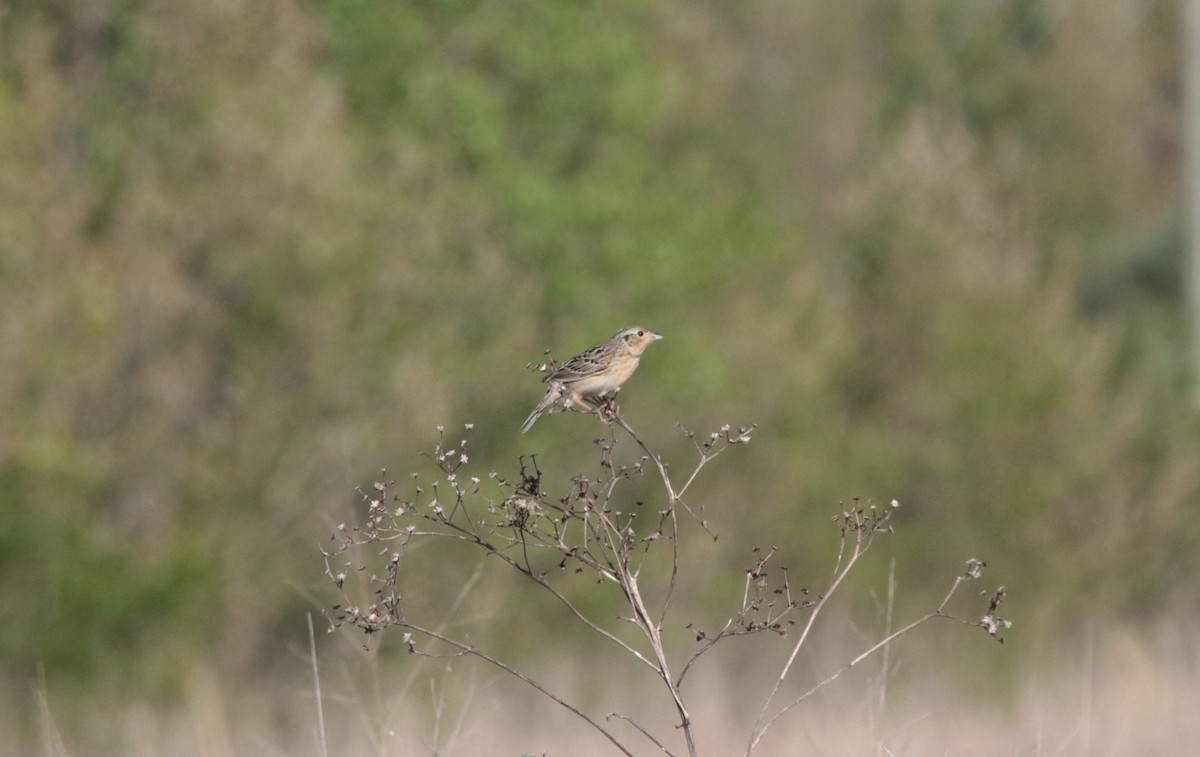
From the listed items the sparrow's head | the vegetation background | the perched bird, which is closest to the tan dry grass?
the vegetation background

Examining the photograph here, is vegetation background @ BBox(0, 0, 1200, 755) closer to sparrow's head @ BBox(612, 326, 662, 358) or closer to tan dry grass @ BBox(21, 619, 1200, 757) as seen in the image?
tan dry grass @ BBox(21, 619, 1200, 757)

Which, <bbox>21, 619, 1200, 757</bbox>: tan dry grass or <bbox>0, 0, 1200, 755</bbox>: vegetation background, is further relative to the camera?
<bbox>0, 0, 1200, 755</bbox>: vegetation background

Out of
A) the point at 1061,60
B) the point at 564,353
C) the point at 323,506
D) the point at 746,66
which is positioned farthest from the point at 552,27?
the point at 1061,60

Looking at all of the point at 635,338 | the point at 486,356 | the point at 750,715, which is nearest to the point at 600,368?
the point at 635,338

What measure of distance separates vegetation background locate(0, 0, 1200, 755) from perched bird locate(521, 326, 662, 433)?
1668mm

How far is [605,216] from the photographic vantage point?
24422mm

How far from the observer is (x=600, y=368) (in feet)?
24.6

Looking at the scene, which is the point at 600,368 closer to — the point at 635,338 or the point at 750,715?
the point at 635,338

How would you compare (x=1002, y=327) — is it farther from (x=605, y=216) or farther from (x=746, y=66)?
(x=746, y=66)

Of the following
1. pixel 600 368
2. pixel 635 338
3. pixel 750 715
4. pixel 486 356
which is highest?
pixel 486 356

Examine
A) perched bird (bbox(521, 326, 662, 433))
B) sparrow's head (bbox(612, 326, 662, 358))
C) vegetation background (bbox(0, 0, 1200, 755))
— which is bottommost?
perched bird (bbox(521, 326, 662, 433))

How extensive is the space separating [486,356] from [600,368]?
44.0ft

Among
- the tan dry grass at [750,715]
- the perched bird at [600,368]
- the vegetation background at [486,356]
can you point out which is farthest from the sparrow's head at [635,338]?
the vegetation background at [486,356]

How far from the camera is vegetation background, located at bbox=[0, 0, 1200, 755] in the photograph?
16.7 m
